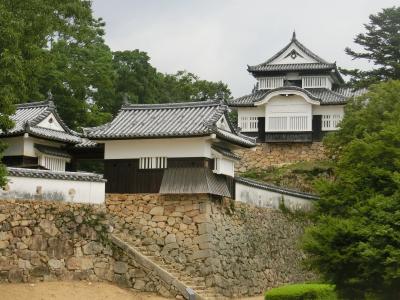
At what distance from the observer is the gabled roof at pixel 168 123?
29.0m

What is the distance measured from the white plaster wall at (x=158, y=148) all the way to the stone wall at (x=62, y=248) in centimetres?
318

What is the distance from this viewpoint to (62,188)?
88.1ft

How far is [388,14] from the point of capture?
5119cm

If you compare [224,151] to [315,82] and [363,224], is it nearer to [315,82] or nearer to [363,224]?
[363,224]

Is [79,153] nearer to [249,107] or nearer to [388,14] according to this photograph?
[249,107]

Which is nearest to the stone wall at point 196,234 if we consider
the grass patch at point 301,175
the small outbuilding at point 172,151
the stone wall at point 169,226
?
the stone wall at point 169,226

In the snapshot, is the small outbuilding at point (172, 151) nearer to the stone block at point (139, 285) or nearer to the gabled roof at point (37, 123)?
the gabled roof at point (37, 123)

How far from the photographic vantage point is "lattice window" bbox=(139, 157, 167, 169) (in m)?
29.6

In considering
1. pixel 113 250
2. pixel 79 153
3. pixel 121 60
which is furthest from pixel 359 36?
pixel 113 250

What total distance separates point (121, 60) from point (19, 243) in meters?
31.4

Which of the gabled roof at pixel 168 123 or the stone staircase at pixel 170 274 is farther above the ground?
the gabled roof at pixel 168 123

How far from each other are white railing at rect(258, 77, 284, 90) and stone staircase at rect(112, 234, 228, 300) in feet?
75.8

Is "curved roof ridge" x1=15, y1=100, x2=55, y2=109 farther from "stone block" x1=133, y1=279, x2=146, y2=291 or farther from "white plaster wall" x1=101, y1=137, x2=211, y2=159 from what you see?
"stone block" x1=133, y1=279, x2=146, y2=291

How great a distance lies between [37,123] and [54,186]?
5.81 metres
